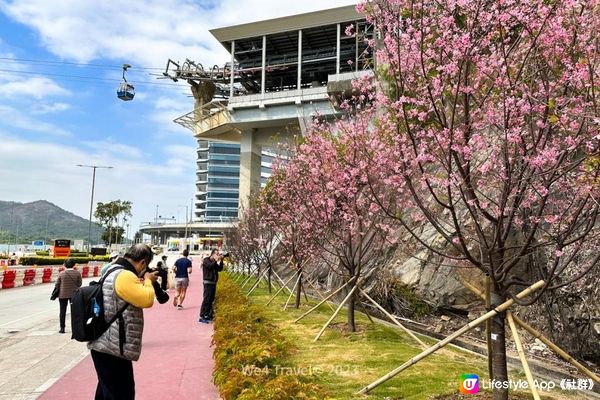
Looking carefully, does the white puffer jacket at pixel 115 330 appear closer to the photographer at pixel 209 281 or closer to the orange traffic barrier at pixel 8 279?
the photographer at pixel 209 281

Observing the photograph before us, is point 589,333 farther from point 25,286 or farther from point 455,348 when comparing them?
point 25,286

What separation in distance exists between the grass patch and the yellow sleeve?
2.69 metres

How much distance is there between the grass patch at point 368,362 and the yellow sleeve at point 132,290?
8.82 feet

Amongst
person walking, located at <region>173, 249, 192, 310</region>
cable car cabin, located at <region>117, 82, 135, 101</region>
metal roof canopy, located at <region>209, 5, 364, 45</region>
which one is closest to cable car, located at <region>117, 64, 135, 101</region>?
cable car cabin, located at <region>117, 82, 135, 101</region>

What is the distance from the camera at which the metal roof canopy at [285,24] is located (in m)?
37.6

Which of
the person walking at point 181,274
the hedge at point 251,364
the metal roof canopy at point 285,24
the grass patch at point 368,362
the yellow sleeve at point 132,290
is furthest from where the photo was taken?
the metal roof canopy at point 285,24

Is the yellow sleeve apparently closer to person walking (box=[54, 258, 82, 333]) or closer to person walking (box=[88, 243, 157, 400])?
person walking (box=[88, 243, 157, 400])

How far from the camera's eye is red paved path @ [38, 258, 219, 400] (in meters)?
6.23

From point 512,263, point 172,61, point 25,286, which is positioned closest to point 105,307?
point 512,263

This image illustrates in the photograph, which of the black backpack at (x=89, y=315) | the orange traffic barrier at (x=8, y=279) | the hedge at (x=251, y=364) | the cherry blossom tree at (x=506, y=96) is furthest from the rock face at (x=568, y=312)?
the orange traffic barrier at (x=8, y=279)

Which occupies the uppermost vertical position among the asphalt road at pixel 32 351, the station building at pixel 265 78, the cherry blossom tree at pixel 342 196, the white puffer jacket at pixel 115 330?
the station building at pixel 265 78

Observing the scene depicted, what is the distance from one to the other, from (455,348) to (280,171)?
9.30m

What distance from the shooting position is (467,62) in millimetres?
4812

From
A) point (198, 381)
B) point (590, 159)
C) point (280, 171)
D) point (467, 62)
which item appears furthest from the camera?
point (280, 171)
